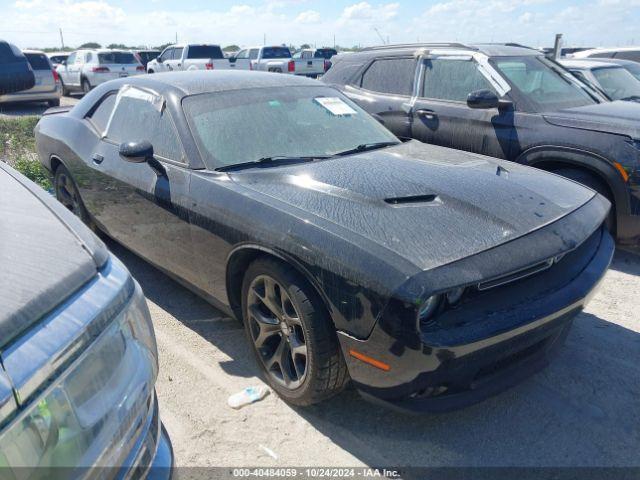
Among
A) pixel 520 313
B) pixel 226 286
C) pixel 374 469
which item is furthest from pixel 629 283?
pixel 226 286

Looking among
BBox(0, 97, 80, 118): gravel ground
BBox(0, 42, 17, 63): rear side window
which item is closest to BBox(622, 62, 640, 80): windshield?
BBox(0, 42, 17, 63): rear side window

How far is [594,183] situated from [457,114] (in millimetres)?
1503

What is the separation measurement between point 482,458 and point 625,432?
741 millimetres

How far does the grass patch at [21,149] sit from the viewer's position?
6.59 m

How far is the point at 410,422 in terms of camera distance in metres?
2.61

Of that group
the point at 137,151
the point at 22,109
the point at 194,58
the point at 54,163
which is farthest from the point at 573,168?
the point at 194,58

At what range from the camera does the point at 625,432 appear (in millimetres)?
2510

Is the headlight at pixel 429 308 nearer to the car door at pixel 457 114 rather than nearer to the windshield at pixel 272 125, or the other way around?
the windshield at pixel 272 125

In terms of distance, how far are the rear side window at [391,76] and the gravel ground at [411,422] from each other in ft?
11.9

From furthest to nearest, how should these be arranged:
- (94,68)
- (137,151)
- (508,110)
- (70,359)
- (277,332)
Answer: (94,68) → (508,110) → (137,151) → (277,332) → (70,359)

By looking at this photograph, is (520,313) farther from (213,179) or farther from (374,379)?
(213,179)

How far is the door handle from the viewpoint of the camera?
5554mm

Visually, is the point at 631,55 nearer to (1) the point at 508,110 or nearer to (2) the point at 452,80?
(2) the point at 452,80

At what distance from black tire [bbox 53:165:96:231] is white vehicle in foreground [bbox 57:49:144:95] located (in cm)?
1323
